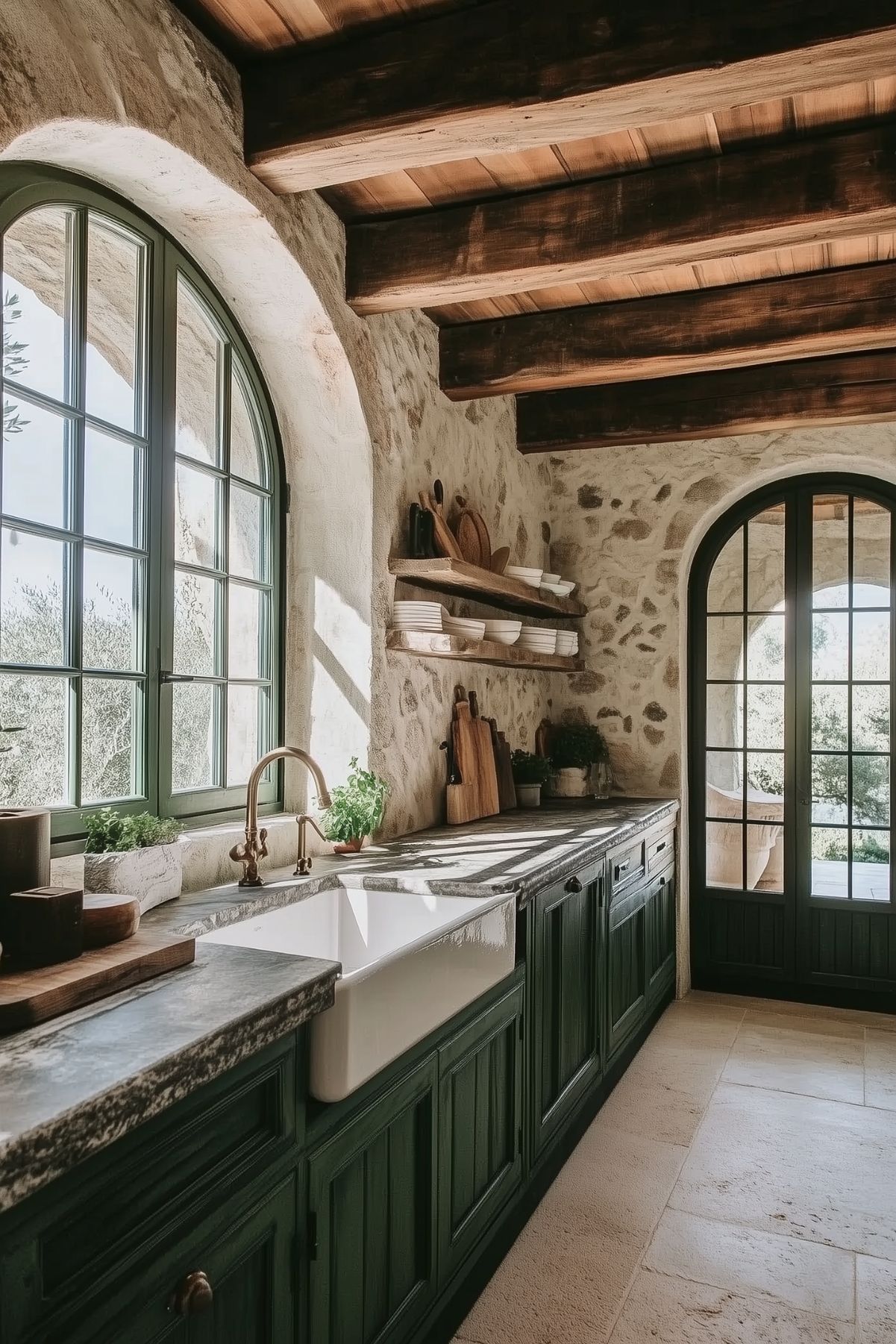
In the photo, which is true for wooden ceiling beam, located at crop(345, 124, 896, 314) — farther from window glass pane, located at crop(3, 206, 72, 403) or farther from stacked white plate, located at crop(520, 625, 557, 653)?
stacked white plate, located at crop(520, 625, 557, 653)

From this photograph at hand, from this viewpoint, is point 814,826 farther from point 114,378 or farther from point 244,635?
point 114,378

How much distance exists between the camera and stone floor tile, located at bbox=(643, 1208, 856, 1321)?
7.61ft

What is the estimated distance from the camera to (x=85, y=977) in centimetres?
135

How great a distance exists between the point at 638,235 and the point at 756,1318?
2.83 meters

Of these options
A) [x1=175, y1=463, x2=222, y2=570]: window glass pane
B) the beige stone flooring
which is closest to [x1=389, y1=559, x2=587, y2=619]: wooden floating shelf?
[x1=175, y1=463, x2=222, y2=570]: window glass pane

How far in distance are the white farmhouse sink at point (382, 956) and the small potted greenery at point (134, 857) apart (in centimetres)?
18

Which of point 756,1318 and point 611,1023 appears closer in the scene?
point 756,1318

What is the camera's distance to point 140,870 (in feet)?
6.53

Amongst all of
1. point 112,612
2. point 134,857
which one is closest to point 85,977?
point 134,857

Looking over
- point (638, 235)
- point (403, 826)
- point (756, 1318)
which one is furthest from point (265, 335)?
point (756, 1318)

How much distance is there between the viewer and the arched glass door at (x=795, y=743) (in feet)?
14.8

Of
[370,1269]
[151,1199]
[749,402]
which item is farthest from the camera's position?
[749,402]

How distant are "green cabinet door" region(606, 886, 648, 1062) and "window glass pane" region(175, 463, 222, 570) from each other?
1.88 m

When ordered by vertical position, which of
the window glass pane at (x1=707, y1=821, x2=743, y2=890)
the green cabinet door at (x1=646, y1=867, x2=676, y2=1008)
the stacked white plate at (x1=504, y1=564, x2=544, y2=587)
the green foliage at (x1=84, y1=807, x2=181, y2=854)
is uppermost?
the stacked white plate at (x1=504, y1=564, x2=544, y2=587)
